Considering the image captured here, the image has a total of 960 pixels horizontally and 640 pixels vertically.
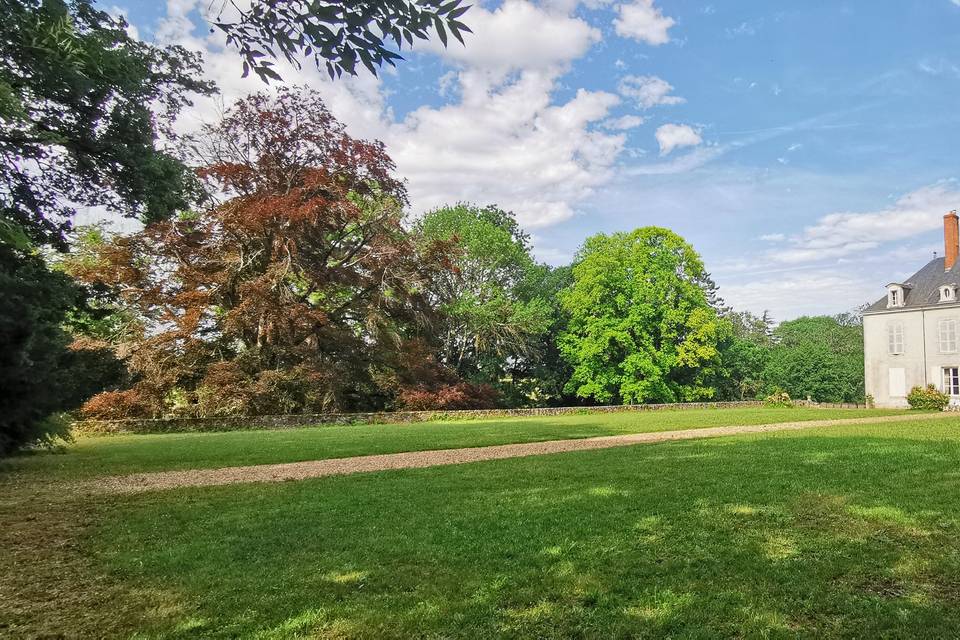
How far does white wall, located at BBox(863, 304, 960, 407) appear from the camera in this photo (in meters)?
29.1

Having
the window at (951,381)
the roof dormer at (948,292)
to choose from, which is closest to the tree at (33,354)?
the window at (951,381)

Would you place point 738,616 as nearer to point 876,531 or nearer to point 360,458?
point 876,531

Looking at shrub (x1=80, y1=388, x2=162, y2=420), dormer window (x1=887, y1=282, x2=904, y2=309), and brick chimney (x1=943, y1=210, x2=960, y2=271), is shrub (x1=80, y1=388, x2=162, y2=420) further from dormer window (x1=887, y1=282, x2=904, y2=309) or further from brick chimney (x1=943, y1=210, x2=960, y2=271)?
brick chimney (x1=943, y1=210, x2=960, y2=271)

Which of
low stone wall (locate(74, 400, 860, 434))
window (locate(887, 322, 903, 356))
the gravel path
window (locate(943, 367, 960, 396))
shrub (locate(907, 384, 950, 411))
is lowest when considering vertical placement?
low stone wall (locate(74, 400, 860, 434))

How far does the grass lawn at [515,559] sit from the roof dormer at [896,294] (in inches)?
1120

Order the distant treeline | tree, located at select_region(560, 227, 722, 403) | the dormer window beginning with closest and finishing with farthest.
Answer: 1. the distant treeline
2. the dormer window
3. tree, located at select_region(560, 227, 722, 403)

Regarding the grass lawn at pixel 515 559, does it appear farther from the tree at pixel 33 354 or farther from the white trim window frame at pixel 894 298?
the white trim window frame at pixel 894 298

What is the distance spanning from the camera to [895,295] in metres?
31.4

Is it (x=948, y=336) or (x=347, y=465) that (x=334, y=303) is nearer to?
(x=347, y=465)

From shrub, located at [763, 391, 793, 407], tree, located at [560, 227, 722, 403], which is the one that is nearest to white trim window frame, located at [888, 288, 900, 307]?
shrub, located at [763, 391, 793, 407]

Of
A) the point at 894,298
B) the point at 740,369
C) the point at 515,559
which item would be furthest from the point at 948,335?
the point at 515,559

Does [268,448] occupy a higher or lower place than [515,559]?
lower

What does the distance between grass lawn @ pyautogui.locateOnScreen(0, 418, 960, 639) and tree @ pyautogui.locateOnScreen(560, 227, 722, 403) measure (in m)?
25.5

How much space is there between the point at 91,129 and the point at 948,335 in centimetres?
3517
